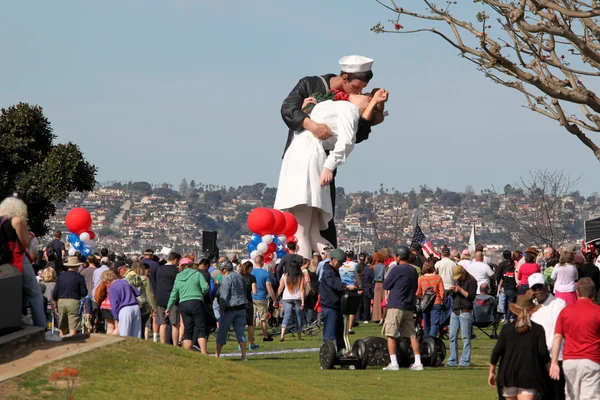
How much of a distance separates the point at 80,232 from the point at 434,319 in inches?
512

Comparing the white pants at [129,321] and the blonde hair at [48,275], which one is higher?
the blonde hair at [48,275]

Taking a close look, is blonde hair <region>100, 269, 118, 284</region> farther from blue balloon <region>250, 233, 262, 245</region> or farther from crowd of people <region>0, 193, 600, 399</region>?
blue balloon <region>250, 233, 262, 245</region>

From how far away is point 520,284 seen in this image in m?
26.3

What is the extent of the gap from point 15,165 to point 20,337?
1317 inches

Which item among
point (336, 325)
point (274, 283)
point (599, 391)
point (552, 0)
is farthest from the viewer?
point (274, 283)

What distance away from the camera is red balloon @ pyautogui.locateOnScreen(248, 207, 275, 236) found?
1162 inches

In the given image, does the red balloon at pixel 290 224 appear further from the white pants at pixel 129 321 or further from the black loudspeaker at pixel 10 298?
the black loudspeaker at pixel 10 298

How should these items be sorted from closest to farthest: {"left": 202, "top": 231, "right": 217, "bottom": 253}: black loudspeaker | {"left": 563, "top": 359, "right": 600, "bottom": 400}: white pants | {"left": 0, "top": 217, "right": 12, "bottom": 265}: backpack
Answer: {"left": 563, "top": 359, "right": 600, "bottom": 400}: white pants
{"left": 0, "top": 217, "right": 12, "bottom": 265}: backpack
{"left": 202, "top": 231, "right": 217, "bottom": 253}: black loudspeaker

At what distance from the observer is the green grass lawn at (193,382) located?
41.2ft

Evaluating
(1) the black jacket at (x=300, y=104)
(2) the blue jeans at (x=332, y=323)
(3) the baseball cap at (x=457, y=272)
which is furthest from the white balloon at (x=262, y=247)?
(2) the blue jeans at (x=332, y=323)

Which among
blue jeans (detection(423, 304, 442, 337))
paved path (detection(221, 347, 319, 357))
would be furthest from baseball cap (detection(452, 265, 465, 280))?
paved path (detection(221, 347, 319, 357))

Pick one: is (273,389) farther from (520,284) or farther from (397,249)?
(520,284)

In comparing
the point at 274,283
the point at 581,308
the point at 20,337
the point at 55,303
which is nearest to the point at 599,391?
the point at 581,308

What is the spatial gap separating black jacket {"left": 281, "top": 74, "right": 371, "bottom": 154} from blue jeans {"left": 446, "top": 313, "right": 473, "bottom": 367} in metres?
7.43
